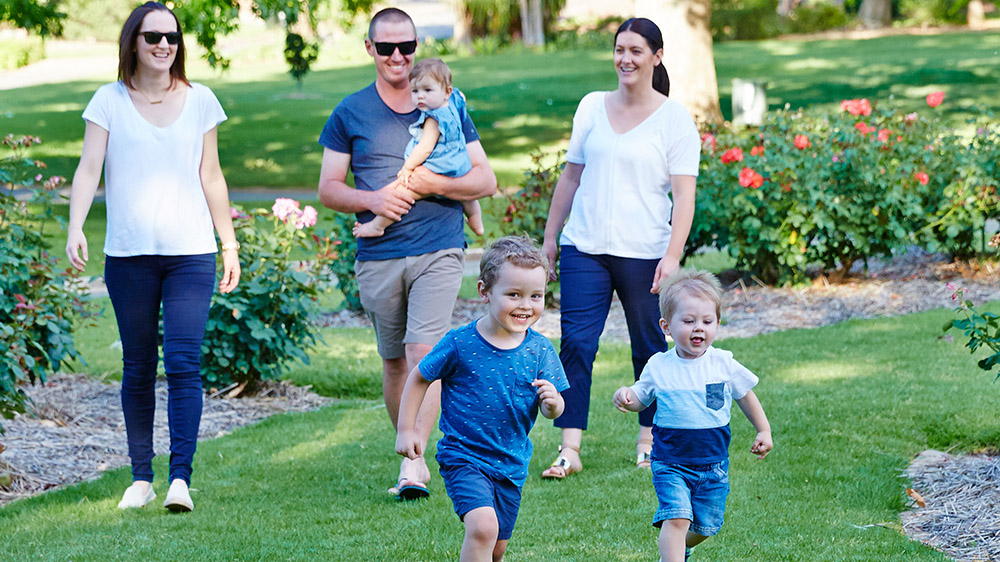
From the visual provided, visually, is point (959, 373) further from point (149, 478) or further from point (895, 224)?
point (149, 478)

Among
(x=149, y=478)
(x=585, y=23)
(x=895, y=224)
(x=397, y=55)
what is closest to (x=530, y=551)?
(x=149, y=478)

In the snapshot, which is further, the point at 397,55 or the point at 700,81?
the point at 700,81

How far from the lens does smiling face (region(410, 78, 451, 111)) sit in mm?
4340

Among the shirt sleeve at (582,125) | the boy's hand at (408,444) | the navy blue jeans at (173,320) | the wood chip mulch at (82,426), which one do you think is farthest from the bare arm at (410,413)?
the wood chip mulch at (82,426)

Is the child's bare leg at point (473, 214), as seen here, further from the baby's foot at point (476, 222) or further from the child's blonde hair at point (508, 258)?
the child's blonde hair at point (508, 258)

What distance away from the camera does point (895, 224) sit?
28.5 ft

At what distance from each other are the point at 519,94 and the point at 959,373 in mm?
23599

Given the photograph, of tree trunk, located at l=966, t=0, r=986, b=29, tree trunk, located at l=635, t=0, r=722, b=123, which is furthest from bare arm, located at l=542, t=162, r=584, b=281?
tree trunk, located at l=966, t=0, r=986, b=29

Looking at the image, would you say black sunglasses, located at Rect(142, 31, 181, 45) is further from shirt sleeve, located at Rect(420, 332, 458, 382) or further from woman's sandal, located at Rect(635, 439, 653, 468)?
woman's sandal, located at Rect(635, 439, 653, 468)

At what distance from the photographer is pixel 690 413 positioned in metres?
3.22

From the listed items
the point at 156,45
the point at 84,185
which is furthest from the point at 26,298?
the point at 156,45

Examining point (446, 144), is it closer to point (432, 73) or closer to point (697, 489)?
point (432, 73)

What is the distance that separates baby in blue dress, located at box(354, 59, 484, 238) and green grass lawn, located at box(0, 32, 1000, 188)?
39.4 feet

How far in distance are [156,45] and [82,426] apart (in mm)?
2715
